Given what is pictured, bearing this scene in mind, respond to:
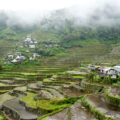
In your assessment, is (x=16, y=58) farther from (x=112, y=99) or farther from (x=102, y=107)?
(x=102, y=107)

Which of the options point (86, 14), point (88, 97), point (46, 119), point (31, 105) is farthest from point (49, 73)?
point (86, 14)

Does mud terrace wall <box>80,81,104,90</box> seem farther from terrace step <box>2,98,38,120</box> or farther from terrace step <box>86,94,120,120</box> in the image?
terrace step <box>2,98,38,120</box>

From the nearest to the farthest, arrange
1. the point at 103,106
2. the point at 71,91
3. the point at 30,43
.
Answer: the point at 103,106 → the point at 71,91 → the point at 30,43

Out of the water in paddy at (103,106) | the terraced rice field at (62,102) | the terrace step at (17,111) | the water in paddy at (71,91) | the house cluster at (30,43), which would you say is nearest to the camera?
the water in paddy at (103,106)

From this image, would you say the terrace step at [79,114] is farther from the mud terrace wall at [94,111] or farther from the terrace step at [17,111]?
the terrace step at [17,111]

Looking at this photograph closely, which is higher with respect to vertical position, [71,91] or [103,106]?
[103,106]

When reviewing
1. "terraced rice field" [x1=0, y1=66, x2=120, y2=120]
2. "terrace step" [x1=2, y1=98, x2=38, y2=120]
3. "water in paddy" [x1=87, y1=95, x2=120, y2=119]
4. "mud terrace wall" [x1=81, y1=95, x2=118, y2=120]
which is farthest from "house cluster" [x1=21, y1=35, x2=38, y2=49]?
"mud terrace wall" [x1=81, y1=95, x2=118, y2=120]

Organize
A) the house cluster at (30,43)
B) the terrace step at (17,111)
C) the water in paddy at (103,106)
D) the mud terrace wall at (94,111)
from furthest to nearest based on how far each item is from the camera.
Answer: the house cluster at (30,43) → the terrace step at (17,111) → the water in paddy at (103,106) → the mud terrace wall at (94,111)

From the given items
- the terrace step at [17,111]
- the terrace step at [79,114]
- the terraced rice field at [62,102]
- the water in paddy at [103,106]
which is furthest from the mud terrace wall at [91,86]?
the terrace step at [17,111]

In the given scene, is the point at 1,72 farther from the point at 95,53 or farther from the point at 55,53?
the point at 95,53

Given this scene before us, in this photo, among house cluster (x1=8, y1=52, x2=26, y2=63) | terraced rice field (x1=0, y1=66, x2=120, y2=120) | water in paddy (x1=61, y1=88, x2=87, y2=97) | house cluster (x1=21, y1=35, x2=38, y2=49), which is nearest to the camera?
terraced rice field (x1=0, y1=66, x2=120, y2=120)

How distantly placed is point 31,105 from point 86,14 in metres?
89.8

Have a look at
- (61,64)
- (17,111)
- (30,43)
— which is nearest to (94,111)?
(17,111)

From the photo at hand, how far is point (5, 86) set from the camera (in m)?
28.9
